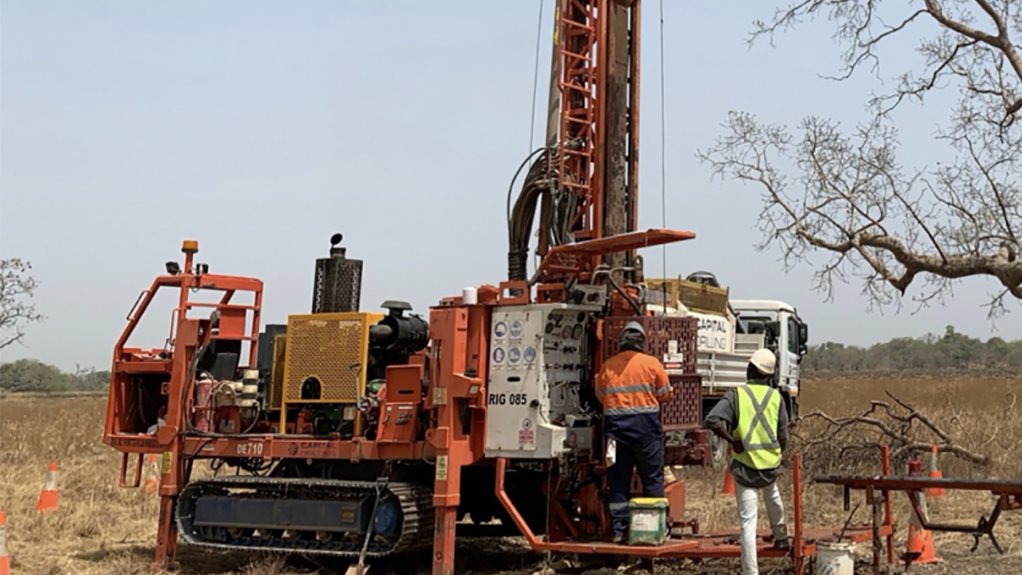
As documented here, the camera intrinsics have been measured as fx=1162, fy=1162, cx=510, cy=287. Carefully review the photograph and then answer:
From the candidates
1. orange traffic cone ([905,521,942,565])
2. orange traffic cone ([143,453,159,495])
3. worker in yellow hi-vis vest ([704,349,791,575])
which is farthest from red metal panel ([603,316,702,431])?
orange traffic cone ([143,453,159,495])

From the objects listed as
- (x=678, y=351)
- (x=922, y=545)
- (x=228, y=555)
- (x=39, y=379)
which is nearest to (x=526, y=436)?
(x=678, y=351)

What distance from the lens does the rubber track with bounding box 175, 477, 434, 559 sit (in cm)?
1034

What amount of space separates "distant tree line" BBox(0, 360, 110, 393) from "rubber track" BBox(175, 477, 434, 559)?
273 ft

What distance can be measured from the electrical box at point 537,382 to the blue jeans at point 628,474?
1.63 feet

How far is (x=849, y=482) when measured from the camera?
920 centimetres

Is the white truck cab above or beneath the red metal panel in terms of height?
above

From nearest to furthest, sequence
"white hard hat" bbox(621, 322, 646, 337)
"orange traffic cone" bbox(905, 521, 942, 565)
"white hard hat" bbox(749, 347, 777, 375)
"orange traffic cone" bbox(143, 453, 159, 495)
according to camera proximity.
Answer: "white hard hat" bbox(749, 347, 777, 375) < "white hard hat" bbox(621, 322, 646, 337) < "orange traffic cone" bbox(905, 521, 942, 565) < "orange traffic cone" bbox(143, 453, 159, 495)

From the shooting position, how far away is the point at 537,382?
10125mm

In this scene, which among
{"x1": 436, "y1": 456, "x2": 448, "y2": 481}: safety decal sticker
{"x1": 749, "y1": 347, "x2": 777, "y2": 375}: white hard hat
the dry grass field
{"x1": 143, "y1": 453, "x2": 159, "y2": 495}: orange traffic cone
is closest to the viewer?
{"x1": 749, "y1": 347, "x2": 777, "y2": 375}: white hard hat

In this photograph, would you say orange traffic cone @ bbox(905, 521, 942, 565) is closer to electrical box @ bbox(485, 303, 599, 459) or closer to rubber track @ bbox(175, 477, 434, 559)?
electrical box @ bbox(485, 303, 599, 459)

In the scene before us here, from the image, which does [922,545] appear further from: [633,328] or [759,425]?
[633,328]

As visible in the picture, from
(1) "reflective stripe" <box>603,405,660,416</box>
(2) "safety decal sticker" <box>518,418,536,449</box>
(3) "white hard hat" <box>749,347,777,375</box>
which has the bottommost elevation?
(2) "safety decal sticker" <box>518,418,536,449</box>

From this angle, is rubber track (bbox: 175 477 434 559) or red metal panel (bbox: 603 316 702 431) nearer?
rubber track (bbox: 175 477 434 559)

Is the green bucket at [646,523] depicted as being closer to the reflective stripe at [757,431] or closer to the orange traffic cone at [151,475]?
the reflective stripe at [757,431]
